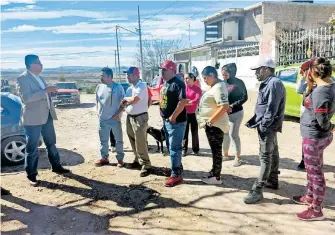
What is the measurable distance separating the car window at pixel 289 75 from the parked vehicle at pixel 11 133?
7831mm

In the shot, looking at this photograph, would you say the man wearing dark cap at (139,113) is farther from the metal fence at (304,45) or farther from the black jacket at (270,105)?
the metal fence at (304,45)

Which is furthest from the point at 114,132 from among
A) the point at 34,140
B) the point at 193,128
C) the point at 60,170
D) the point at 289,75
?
the point at 289,75

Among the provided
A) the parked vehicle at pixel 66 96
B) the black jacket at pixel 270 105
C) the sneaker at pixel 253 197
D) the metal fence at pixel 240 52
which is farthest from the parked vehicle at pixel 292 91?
the parked vehicle at pixel 66 96

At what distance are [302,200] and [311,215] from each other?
0.46 m

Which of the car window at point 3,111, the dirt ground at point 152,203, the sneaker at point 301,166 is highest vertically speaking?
the car window at point 3,111

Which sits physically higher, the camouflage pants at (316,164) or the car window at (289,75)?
the car window at (289,75)

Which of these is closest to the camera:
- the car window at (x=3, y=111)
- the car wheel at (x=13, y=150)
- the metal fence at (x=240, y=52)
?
the car wheel at (x=13, y=150)

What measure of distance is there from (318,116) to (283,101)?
676 millimetres

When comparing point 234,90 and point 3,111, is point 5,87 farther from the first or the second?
point 234,90

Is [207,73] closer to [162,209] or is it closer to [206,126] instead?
[206,126]

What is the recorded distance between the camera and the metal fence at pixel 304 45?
11.7 meters

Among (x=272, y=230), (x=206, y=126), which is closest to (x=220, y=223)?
(x=272, y=230)

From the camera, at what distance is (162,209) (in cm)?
418

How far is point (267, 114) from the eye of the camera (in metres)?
4.07
